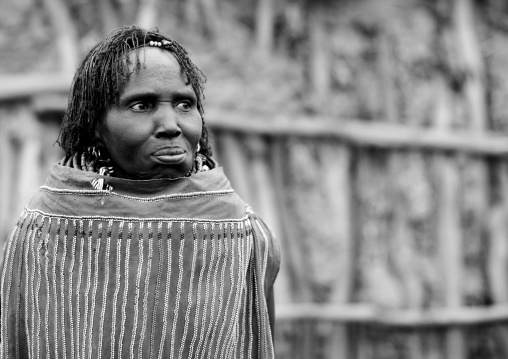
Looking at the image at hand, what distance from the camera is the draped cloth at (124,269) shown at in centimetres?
170

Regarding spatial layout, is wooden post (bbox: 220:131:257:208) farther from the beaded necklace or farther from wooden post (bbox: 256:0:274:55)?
the beaded necklace

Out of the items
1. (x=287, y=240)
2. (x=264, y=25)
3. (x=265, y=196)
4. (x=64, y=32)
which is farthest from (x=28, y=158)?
(x=264, y=25)

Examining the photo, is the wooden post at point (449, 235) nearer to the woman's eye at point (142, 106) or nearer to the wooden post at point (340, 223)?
the wooden post at point (340, 223)

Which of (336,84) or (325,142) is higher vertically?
(336,84)

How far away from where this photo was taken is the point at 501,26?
528cm

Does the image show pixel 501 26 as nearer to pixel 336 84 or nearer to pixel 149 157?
pixel 336 84

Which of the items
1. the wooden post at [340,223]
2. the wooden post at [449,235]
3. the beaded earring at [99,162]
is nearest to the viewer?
the beaded earring at [99,162]

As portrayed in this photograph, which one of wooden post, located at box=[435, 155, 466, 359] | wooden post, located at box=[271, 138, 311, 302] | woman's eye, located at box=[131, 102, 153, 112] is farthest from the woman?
wooden post, located at box=[435, 155, 466, 359]

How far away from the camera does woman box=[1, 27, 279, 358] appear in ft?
5.58

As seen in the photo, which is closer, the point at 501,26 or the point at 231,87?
the point at 231,87

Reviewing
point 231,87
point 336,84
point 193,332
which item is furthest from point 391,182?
point 193,332

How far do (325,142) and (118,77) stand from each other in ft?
10.2

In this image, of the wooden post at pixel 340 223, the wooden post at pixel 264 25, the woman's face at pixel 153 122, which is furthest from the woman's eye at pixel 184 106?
the wooden post at pixel 264 25

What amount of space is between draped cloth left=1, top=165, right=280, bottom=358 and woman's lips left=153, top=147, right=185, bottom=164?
53mm
